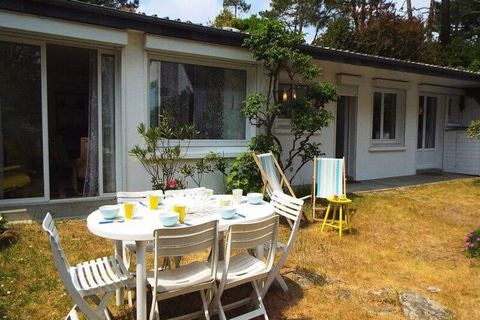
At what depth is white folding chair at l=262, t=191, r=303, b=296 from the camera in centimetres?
331

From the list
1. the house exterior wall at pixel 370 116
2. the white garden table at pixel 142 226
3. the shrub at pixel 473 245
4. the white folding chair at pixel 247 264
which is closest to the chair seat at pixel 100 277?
the white garden table at pixel 142 226

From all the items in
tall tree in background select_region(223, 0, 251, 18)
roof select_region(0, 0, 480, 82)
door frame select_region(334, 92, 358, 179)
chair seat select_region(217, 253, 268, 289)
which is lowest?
chair seat select_region(217, 253, 268, 289)

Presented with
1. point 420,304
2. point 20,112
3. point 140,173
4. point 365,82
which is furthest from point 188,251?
point 365,82

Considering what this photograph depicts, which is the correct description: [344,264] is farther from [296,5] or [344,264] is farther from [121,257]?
[296,5]

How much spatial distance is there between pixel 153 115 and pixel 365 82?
5755 mm

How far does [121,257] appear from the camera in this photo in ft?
10.6

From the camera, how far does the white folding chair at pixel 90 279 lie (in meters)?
2.47

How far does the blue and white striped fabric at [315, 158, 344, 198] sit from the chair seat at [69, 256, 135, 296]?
4.02 m

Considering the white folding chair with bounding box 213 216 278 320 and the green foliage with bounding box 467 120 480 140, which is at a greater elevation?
the green foliage with bounding box 467 120 480 140

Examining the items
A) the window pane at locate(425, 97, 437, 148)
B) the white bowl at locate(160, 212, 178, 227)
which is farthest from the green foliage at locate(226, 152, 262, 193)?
the window pane at locate(425, 97, 437, 148)

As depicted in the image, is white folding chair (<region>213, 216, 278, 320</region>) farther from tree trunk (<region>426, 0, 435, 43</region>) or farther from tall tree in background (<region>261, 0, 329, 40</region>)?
tree trunk (<region>426, 0, 435, 43</region>)

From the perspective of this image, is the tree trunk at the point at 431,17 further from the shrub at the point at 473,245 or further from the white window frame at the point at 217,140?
the shrub at the point at 473,245

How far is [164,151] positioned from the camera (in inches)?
260

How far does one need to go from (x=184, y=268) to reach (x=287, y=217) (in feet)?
4.02
